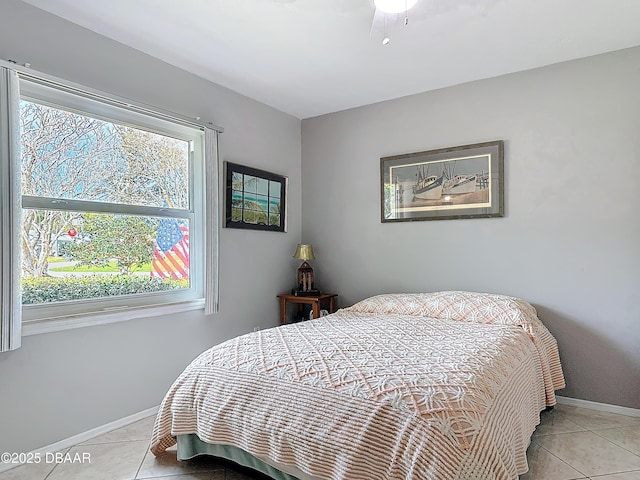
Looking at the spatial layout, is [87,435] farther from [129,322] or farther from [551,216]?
[551,216]

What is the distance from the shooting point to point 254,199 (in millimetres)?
3594

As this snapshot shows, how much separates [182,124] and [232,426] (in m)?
2.09

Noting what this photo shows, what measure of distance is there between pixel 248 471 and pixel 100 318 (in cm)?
127

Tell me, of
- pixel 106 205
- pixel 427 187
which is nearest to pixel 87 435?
pixel 106 205

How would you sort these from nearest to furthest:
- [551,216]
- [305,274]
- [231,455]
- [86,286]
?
[231,455] → [86,286] → [551,216] → [305,274]

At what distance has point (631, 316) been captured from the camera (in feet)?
8.86

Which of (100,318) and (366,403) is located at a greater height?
(100,318)

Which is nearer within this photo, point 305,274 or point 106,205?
point 106,205

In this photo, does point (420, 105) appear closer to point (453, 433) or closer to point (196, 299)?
point (196, 299)

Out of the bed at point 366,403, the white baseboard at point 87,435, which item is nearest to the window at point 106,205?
the white baseboard at point 87,435

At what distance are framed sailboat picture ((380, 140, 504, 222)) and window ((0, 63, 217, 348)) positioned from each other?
1.55m

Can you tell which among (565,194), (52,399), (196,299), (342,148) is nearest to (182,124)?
(196,299)

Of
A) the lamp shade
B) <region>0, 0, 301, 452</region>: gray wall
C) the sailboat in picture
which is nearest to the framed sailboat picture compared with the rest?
the sailboat in picture

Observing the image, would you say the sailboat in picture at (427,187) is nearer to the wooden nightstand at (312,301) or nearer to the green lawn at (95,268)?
the wooden nightstand at (312,301)
